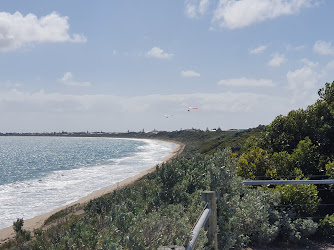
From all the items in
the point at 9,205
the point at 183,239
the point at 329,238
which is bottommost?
the point at 9,205

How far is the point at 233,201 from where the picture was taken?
5398 millimetres

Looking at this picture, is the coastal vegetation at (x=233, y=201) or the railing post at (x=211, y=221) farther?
the railing post at (x=211, y=221)

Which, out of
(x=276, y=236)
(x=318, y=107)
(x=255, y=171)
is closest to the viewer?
(x=276, y=236)

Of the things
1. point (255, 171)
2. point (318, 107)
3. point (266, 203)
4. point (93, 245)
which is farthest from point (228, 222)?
point (318, 107)

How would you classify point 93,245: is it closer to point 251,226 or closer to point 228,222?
point 228,222

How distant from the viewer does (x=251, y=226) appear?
5.75 meters

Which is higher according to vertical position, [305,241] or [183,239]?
[183,239]

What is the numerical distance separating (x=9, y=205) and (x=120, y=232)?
26.5 meters

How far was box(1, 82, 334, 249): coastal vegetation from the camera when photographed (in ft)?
10.3

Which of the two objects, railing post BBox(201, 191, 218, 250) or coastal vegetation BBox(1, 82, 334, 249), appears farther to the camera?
railing post BBox(201, 191, 218, 250)

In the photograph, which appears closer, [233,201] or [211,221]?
[211,221]

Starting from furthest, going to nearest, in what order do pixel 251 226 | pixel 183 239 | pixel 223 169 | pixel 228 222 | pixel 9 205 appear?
pixel 9 205 < pixel 251 226 < pixel 223 169 < pixel 228 222 < pixel 183 239

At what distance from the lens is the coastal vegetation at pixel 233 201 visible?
3133 millimetres

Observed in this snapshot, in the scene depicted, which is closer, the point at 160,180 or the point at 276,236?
the point at 160,180
